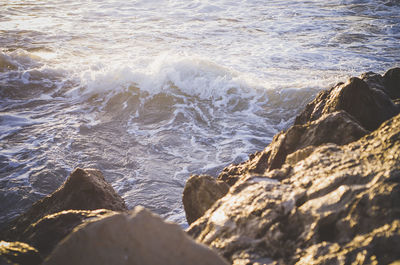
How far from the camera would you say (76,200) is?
3422 millimetres

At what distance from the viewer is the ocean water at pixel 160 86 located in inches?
236

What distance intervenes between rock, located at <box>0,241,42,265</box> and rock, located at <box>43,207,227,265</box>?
0.52 meters

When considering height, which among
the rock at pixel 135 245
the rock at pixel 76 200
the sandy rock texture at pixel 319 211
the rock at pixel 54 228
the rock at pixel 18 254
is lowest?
the rock at pixel 76 200

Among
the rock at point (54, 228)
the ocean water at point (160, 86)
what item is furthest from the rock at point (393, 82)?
the rock at point (54, 228)

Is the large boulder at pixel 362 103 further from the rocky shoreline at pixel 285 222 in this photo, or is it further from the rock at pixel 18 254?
the rock at pixel 18 254

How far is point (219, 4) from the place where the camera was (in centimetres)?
2044

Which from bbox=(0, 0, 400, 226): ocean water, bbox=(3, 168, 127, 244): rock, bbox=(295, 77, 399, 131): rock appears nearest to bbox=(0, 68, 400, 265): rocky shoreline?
bbox=(295, 77, 399, 131): rock

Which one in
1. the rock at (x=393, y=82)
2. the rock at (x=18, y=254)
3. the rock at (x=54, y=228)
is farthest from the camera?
the rock at (x=393, y=82)

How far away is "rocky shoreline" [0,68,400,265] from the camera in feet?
4.80

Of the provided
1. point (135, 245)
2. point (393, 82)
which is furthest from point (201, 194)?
point (393, 82)

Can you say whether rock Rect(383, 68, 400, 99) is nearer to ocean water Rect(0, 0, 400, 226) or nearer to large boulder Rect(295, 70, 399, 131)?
large boulder Rect(295, 70, 399, 131)

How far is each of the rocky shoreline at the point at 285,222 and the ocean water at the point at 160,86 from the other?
233cm

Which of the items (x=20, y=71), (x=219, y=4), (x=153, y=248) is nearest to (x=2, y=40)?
(x=20, y=71)

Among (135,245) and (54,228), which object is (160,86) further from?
(135,245)
